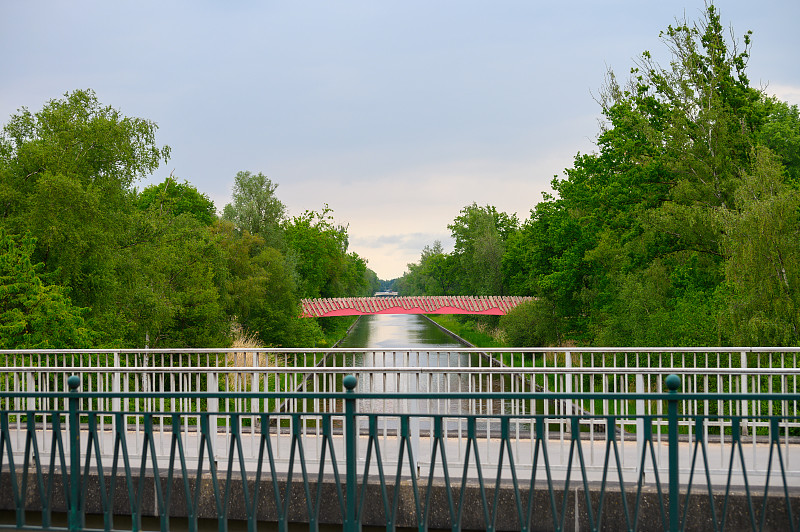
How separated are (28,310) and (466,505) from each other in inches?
587

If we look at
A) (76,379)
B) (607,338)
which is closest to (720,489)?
(76,379)

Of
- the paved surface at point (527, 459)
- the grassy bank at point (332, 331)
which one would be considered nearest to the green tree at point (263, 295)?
the grassy bank at point (332, 331)

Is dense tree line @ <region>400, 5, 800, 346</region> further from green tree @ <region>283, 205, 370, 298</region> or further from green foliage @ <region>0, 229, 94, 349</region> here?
green tree @ <region>283, 205, 370, 298</region>

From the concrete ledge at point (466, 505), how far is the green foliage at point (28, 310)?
33.8 feet

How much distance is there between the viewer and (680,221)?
87.8 ft

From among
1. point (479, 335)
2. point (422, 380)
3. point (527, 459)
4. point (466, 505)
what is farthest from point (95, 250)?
point (479, 335)

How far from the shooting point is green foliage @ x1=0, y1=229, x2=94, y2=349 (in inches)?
687

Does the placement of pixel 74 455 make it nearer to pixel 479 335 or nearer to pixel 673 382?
pixel 673 382

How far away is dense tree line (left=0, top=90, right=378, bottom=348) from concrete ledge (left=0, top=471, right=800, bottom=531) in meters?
10.5

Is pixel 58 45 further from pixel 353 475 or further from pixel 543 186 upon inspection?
pixel 543 186

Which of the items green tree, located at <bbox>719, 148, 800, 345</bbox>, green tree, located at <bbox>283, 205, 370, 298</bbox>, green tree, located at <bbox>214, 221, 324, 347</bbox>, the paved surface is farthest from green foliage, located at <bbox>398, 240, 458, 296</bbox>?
the paved surface

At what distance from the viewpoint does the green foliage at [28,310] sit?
1745cm

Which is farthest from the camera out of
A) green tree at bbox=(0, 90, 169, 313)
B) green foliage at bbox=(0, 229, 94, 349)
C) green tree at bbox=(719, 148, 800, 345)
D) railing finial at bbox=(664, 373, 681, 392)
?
green tree at bbox=(0, 90, 169, 313)

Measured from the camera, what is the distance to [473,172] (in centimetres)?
5341
